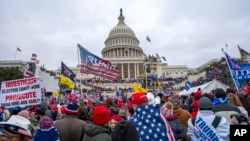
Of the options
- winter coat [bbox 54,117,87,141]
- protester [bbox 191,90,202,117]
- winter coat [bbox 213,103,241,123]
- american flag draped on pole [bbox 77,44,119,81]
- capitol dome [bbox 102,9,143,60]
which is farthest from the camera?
capitol dome [bbox 102,9,143,60]

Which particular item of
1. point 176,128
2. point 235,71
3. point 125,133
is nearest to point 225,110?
point 176,128

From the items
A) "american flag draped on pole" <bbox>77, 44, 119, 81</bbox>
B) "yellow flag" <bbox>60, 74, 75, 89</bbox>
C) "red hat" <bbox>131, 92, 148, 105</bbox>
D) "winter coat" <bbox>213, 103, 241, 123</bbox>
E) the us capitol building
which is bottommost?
"winter coat" <bbox>213, 103, 241, 123</bbox>

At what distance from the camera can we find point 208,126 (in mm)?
4113

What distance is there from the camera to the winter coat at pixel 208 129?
13.2 feet

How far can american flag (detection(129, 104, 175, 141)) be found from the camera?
3.95 meters

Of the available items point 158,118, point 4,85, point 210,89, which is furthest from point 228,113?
point 210,89

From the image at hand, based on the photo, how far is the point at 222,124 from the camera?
160 inches

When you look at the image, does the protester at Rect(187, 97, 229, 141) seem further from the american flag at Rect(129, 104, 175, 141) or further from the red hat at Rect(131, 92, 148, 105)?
the red hat at Rect(131, 92, 148, 105)

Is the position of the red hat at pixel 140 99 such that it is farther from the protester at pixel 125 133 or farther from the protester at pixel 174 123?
the protester at pixel 174 123

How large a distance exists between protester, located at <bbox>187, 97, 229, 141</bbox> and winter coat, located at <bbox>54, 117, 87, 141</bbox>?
5.79ft

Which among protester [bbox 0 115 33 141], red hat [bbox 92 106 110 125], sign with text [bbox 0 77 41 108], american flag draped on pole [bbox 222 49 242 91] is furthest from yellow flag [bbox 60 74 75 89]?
protester [bbox 0 115 33 141]

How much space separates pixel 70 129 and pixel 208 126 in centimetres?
216

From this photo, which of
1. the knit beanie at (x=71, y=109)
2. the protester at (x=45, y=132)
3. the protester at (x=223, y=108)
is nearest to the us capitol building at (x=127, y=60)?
the protester at (x=223, y=108)

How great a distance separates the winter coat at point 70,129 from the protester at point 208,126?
1.76m
